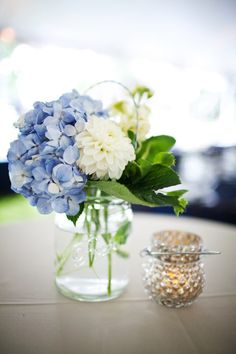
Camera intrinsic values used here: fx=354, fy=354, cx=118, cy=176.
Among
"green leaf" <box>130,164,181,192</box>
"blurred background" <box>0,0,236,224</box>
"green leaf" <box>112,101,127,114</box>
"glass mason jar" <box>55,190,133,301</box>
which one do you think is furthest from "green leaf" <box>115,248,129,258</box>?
"blurred background" <box>0,0,236,224</box>

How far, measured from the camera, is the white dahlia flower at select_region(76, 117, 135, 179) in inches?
22.1

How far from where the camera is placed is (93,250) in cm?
73

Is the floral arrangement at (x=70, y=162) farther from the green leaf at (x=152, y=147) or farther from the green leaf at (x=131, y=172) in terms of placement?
the green leaf at (x=152, y=147)

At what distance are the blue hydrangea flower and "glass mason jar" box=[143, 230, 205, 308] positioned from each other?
0.23 metres

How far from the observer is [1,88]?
449cm

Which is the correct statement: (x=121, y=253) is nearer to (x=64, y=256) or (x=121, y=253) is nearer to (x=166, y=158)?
(x=64, y=256)

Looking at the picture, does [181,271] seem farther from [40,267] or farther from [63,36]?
[63,36]

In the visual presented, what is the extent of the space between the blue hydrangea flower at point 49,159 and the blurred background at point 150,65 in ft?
6.80

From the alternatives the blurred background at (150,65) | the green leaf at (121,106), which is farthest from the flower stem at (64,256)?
the blurred background at (150,65)

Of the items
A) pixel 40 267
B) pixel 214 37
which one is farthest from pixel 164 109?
pixel 40 267

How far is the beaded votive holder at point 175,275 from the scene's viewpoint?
0.68m

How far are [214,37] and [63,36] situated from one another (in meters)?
2.05

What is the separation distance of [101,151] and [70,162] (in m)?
0.05

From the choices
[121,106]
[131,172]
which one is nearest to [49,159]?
[131,172]
